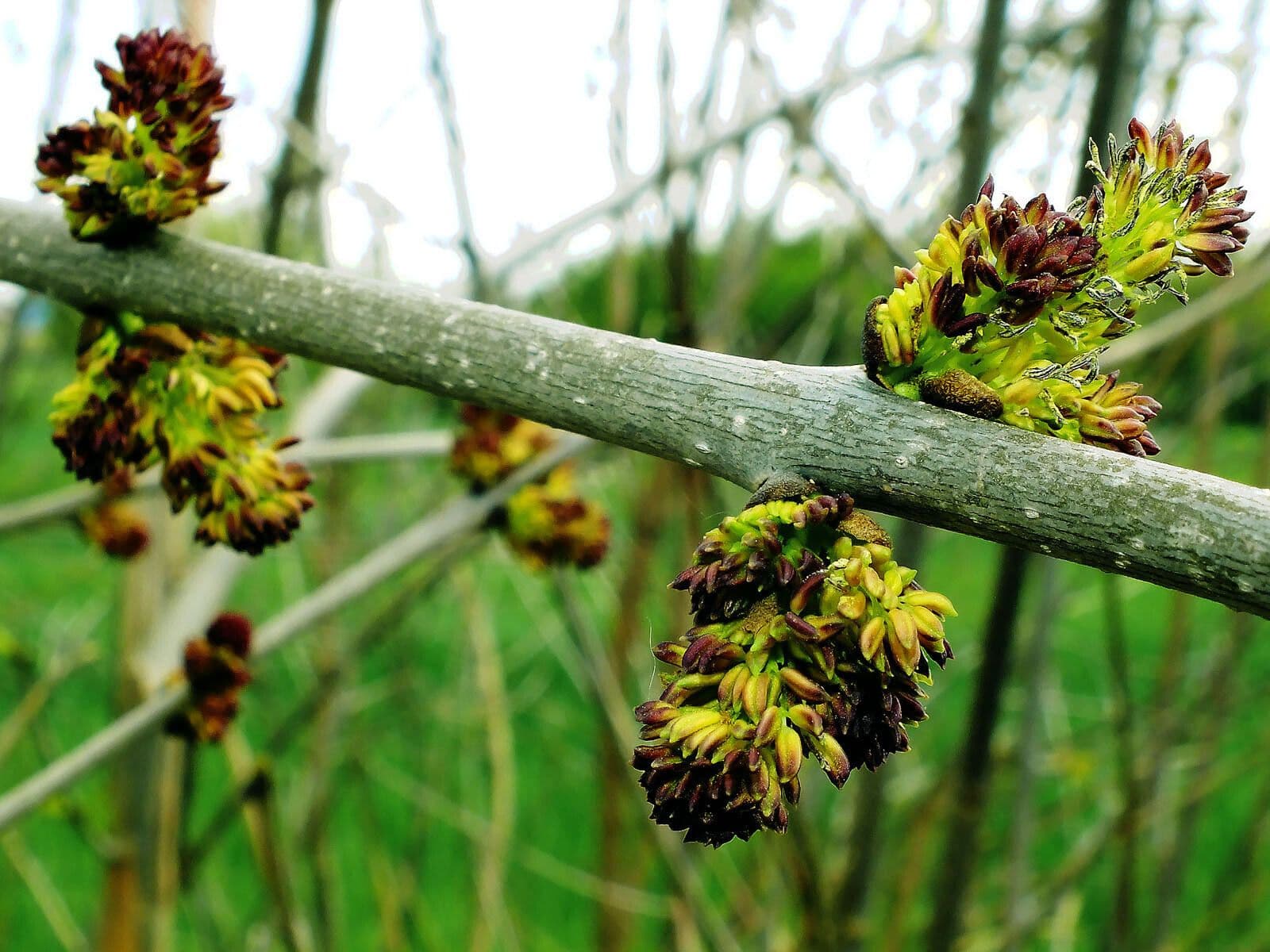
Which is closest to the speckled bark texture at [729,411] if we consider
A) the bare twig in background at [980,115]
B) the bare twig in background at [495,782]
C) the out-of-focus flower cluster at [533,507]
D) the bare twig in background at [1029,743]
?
the out-of-focus flower cluster at [533,507]

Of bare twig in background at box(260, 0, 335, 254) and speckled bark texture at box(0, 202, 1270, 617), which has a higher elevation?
bare twig in background at box(260, 0, 335, 254)

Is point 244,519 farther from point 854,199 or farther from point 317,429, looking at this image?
point 854,199

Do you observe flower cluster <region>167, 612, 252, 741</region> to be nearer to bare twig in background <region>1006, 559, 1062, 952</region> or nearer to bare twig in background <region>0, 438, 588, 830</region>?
bare twig in background <region>0, 438, 588, 830</region>

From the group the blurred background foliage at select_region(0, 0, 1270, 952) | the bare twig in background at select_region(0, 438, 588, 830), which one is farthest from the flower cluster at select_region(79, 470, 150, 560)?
the bare twig in background at select_region(0, 438, 588, 830)

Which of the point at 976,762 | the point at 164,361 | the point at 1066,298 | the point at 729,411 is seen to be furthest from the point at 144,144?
the point at 976,762

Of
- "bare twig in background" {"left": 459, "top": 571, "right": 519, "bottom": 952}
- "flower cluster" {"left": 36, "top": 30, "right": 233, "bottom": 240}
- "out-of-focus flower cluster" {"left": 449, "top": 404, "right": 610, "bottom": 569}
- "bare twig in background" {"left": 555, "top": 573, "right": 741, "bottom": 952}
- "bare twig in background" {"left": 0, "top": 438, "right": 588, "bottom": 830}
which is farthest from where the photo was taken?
"bare twig in background" {"left": 459, "top": 571, "right": 519, "bottom": 952}

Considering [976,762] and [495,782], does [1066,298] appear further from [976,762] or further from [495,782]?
[495,782]

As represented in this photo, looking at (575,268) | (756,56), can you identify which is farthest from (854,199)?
(575,268)
